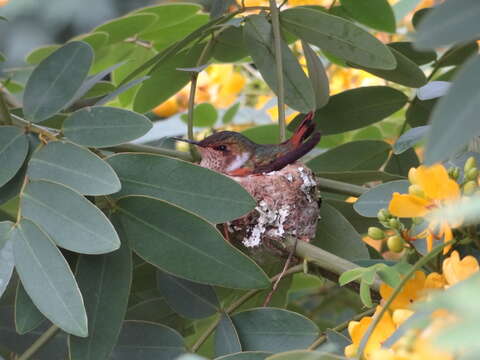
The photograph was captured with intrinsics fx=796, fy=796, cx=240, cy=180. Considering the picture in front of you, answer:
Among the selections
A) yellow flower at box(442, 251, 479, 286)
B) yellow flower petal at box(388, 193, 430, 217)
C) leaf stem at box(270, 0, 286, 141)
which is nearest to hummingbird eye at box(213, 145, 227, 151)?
leaf stem at box(270, 0, 286, 141)

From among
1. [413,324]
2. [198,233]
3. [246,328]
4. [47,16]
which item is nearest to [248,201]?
[198,233]

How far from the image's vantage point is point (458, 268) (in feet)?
2.62

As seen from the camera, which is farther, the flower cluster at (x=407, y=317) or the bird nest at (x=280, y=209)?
the bird nest at (x=280, y=209)

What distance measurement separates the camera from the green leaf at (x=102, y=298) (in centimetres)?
112

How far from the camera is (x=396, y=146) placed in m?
1.37

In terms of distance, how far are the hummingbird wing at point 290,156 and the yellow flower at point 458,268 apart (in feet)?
3.05

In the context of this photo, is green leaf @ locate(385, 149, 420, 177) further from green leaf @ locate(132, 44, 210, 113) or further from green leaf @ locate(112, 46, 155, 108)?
green leaf @ locate(112, 46, 155, 108)

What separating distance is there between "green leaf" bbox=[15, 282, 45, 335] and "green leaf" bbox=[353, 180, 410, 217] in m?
0.49

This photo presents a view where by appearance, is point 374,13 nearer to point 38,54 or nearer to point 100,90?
point 100,90

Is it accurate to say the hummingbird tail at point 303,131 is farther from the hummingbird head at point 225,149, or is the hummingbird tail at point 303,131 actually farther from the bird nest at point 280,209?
the hummingbird head at point 225,149

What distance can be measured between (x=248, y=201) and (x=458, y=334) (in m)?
0.76

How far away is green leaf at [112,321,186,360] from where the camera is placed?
1.22 metres

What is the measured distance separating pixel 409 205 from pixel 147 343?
1.70 feet

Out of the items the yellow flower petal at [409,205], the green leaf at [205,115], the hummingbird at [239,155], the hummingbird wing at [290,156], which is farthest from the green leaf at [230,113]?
the yellow flower petal at [409,205]
